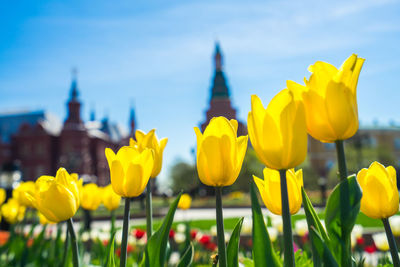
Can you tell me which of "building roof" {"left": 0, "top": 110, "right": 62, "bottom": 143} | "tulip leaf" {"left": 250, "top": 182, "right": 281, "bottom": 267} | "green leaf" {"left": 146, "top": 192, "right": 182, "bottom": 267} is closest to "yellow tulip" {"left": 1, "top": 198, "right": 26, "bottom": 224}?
"green leaf" {"left": 146, "top": 192, "right": 182, "bottom": 267}

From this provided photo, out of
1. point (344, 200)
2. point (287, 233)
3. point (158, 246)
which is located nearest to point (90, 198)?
point (158, 246)

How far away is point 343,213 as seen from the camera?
0.81 m

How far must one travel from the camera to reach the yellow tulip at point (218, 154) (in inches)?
39.2

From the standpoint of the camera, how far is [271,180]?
3.75ft

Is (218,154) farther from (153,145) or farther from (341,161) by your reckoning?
(153,145)

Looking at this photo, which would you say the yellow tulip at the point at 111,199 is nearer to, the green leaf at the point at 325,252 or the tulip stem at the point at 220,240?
the tulip stem at the point at 220,240

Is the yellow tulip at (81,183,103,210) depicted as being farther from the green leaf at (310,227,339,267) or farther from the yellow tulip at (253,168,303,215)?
the green leaf at (310,227,339,267)

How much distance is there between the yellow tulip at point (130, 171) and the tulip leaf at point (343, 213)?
577 mm

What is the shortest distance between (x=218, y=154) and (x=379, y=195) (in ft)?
1.78

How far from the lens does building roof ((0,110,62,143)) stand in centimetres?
4788

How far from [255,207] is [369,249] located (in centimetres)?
303

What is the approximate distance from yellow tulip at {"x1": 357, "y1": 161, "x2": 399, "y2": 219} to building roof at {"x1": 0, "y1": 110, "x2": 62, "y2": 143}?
49.7 metres

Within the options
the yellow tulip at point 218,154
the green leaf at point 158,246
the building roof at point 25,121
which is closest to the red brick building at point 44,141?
the building roof at point 25,121

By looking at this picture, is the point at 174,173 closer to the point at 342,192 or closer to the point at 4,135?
the point at 4,135
